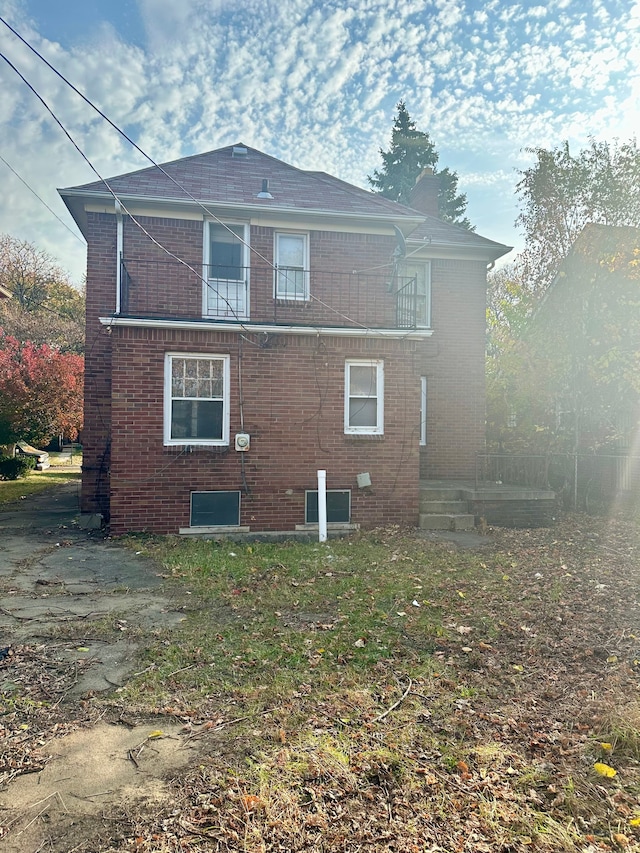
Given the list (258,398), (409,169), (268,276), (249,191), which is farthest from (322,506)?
(409,169)

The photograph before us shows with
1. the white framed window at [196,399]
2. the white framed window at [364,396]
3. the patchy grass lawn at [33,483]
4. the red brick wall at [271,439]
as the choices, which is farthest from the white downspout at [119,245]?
the patchy grass lawn at [33,483]

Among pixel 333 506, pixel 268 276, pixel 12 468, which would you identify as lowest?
pixel 12 468

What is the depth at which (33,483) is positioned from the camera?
60.3 ft

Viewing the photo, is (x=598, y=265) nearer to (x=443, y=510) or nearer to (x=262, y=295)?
(x=443, y=510)

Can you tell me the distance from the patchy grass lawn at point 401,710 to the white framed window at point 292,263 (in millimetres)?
6772

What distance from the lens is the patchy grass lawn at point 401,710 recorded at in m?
2.47

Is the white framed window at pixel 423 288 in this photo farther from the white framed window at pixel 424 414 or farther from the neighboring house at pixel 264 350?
the white framed window at pixel 424 414

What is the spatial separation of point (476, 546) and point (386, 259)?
6.62m

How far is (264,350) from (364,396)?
82.5 inches

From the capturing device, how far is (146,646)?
4672 millimetres

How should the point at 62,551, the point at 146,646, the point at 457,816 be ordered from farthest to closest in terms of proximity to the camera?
the point at 62,551, the point at 146,646, the point at 457,816

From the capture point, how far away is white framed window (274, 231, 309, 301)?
38.2ft

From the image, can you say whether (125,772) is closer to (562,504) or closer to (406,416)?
(406,416)

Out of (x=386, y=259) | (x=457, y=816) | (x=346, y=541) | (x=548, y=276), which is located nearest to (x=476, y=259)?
(x=386, y=259)
